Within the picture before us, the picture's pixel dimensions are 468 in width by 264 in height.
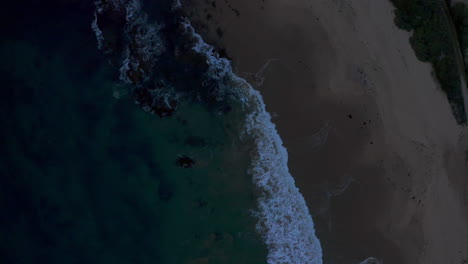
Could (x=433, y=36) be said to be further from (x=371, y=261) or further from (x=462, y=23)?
(x=371, y=261)

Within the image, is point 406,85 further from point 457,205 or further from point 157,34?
point 157,34

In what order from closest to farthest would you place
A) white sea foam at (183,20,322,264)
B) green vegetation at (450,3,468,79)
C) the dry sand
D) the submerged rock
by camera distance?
the dry sand → white sea foam at (183,20,322,264) → the submerged rock → green vegetation at (450,3,468,79)

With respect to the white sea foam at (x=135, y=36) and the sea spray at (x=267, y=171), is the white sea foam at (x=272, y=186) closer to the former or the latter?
the sea spray at (x=267, y=171)

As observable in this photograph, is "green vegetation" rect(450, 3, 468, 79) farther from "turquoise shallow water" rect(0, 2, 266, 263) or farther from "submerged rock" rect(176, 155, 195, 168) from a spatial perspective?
"submerged rock" rect(176, 155, 195, 168)

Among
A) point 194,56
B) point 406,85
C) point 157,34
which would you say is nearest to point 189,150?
point 194,56

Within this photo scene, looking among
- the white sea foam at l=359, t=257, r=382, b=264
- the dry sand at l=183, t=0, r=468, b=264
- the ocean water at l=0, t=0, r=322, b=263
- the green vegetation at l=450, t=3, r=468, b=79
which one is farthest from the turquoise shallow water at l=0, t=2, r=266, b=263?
the green vegetation at l=450, t=3, r=468, b=79

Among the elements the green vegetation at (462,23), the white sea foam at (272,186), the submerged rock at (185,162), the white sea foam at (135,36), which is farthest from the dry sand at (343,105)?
the submerged rock at (185,162)
